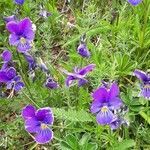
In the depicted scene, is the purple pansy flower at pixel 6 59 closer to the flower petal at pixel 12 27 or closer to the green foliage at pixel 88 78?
the green foliage at pixel 88 78

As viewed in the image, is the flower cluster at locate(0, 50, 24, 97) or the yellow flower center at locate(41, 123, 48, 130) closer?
the yellow flower center at locate(41, 123, 48, 130)

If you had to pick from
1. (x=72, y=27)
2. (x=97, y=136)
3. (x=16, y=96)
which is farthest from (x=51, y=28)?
(x=97, y=136)

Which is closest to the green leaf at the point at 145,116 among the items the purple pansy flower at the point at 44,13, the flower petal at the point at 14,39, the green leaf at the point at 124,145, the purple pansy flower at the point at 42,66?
the green leaf at the point at 124,145

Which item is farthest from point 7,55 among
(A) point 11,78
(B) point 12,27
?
(B) point 12,27

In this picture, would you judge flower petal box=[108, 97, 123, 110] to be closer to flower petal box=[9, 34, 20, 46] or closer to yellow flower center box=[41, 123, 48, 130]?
yellow flower center box=[41, 123, 48, 130]

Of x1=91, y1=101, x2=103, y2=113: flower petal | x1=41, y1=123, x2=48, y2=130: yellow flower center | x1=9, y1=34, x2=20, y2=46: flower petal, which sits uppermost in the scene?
x1=9, y1=34, x2=20, y2=46: flower petal

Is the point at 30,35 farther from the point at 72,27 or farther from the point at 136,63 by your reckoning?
the point at 72,27

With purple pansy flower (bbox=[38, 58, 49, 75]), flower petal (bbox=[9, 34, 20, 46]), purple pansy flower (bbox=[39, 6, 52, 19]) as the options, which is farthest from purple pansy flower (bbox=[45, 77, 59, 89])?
purple pansy flower (bbox=[39, 6, 52, 19])

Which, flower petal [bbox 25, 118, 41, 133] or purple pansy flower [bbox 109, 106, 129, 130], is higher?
purple pansy flower [bbox 109, 106, 129, 130]
